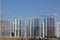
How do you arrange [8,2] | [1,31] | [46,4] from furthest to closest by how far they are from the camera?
1. [46,4]
2. [8,2]
3. [1,31]

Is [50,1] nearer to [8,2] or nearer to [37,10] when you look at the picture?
[37,10]

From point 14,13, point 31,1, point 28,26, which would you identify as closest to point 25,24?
point 28,26

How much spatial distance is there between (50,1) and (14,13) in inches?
26.4

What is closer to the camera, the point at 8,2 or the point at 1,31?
the point at 1,31

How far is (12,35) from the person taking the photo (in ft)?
7.28

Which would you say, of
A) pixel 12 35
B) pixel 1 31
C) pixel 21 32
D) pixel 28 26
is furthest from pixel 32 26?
pixel 1 31

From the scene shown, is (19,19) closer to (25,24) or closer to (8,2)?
(25,24)

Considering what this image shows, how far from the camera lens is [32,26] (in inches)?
88.2

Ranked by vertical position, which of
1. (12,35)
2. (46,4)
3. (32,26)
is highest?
(46,4)

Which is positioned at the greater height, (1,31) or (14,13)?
(14,13)

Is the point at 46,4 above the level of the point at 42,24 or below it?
above

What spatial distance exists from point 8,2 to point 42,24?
699mm

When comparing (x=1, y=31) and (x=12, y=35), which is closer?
(x=1, y=31)

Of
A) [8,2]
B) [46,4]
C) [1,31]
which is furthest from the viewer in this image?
[46,4]
